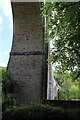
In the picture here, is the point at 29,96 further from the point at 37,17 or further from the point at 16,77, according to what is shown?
the point at 37,17

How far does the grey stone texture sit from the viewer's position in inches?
324

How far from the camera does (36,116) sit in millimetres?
5570

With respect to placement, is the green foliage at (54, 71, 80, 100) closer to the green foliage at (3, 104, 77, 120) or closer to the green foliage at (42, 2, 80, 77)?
the green foliage at (42, 2, 80, 77)

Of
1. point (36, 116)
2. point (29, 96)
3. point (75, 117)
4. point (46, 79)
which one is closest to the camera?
point (36, 116)

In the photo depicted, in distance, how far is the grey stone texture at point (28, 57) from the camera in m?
8.24

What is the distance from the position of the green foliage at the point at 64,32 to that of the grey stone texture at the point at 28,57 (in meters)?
1.35

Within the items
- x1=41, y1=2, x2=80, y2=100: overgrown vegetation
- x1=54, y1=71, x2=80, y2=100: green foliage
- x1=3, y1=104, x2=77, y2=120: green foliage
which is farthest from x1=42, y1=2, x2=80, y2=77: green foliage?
x1=54, y1=71, x2=80, y2=100: green foliage

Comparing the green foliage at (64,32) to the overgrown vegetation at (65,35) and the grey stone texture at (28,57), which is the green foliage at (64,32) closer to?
the overgrown vegetation at (65,35)

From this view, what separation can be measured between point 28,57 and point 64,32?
2062 mm

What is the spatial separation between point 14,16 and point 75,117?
3173mm

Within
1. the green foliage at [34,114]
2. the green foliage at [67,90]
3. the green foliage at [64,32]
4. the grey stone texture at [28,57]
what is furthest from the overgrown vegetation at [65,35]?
the green foliage at [67,90]

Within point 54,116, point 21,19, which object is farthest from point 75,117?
point 21,19

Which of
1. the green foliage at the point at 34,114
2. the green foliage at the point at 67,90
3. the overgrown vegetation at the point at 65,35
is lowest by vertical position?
the green foliage at the point at 34,114

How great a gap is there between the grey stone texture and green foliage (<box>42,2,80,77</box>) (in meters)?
1.35
